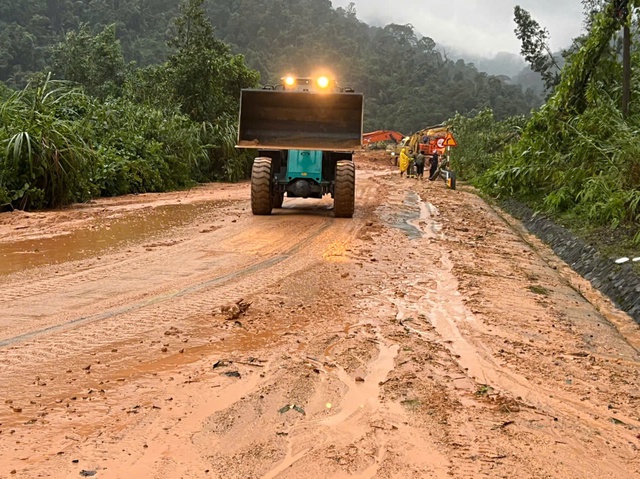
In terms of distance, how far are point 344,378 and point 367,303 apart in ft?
6.77

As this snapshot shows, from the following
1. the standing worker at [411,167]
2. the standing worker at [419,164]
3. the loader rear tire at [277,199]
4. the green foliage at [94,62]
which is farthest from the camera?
the green foliage at [94,62]

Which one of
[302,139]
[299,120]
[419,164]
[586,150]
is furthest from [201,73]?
[586,150]

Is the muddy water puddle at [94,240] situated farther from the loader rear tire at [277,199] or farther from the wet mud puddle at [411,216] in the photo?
the wet mud puddle at [411,216]

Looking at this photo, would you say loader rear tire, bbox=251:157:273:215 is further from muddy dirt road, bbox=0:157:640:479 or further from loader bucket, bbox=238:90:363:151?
muddy dirt road, bbox=0:157:640:479

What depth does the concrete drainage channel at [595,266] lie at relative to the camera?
7754 millimetres

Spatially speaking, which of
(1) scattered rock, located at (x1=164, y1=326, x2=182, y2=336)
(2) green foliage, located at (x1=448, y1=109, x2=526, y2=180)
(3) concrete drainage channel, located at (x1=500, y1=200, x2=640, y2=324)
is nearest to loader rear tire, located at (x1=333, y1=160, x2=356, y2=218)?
(3) concrete drainage channel, located at (x1=500, y1=200, x2=640, y2=324)

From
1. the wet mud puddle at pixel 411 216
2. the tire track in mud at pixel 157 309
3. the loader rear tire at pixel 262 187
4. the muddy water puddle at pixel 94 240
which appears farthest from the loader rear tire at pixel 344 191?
the tire track in mud at pixel 157 309

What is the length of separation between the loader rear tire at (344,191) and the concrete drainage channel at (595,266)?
366cm

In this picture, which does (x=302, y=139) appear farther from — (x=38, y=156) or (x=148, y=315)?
(x=148, y=315)

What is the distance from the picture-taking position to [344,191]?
12.6 meters

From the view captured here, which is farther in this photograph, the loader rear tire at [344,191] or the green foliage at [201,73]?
the green foliage at [201,73]

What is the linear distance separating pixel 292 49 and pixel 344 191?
2785 inches

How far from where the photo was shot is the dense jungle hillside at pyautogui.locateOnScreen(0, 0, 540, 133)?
61969 mm

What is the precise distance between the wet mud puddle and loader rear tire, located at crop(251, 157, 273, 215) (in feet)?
7.33
